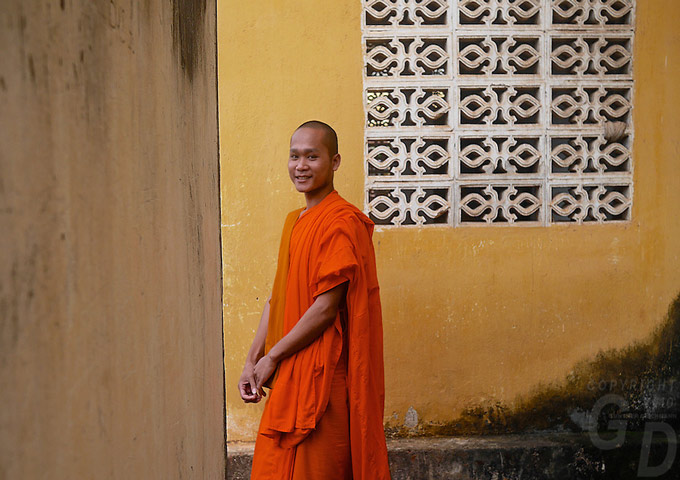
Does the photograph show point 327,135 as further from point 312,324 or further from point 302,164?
point 312,324

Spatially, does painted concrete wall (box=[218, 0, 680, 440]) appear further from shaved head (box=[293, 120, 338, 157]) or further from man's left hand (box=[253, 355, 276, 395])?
man's left hand (box=[253, 355, 276, 395])

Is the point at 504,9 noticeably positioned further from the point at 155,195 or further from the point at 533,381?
the point at 155,195

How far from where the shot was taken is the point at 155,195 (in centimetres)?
86

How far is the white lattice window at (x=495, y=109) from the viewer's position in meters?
3.25

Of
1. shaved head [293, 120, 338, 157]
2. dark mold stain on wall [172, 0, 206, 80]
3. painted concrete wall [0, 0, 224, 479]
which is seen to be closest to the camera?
painted concrete wall [0, 0, 224, 479]

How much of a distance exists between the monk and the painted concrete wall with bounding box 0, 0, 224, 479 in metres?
1.24

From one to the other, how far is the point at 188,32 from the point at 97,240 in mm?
568

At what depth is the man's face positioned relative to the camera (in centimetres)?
252

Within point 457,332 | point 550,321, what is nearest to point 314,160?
point 457,332

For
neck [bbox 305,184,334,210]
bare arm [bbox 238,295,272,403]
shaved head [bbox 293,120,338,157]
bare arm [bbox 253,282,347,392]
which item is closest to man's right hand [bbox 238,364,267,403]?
bare arm [bbox 238,295,272,403]

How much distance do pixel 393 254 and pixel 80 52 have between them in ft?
8.86

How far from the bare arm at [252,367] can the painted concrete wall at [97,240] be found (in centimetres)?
134

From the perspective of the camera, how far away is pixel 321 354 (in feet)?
7.78

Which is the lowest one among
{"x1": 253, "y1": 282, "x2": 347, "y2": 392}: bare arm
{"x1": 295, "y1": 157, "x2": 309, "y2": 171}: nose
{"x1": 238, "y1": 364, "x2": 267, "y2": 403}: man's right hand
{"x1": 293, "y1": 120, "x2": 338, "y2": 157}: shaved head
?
{"x1": 238, "y1": 364, "x2": 267, "y2": 403}: man's right hand
